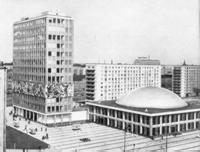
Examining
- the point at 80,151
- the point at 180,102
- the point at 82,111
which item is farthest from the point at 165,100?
the point at 80,151

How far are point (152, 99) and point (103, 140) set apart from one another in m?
25.3

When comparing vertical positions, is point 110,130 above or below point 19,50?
below

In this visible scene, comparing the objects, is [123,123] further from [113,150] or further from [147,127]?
[113,150]

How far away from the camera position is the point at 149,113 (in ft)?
311

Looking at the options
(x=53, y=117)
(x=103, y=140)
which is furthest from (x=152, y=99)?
(x=53, y=117)

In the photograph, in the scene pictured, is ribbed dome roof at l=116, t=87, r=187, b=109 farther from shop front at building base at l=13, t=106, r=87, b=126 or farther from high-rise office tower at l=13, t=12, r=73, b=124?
high-rise office tower at l=13, t=12, r=73, b=124

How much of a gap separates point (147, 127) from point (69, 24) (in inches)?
1758

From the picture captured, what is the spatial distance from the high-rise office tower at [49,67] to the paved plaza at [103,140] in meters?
8.17

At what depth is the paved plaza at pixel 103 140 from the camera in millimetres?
81750

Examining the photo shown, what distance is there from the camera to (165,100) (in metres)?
107

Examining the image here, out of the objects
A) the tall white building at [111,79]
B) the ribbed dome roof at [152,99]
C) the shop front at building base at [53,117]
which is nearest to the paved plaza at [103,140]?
the shop front at building base at [53,117]

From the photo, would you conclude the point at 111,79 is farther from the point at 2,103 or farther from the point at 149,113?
the point at 2,103

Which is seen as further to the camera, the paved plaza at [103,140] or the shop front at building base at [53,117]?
the shop front at building base at [53,117]

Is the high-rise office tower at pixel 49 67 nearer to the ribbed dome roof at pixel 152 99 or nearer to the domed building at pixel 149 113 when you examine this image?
the domed building at pixel 149 113
